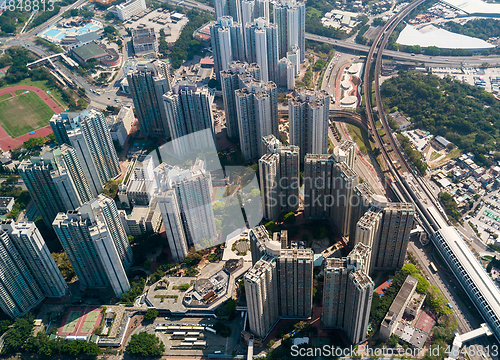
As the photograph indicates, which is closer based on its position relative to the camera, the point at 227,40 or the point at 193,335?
the point at 193,335

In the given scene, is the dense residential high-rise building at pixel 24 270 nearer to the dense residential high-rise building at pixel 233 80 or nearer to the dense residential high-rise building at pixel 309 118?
the dense residential high-rise building at pixel 233 80

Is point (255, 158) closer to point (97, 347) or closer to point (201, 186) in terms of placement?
point (201, 186)

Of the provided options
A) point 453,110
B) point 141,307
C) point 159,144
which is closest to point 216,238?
point 141,307

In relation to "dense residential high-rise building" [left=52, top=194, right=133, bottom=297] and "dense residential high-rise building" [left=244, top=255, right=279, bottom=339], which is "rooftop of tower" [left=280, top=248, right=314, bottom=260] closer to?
"dense residential high-rise building" [left=244, top=255, right=279, bottom=339]

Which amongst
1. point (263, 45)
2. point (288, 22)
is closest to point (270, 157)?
point (263, 45)

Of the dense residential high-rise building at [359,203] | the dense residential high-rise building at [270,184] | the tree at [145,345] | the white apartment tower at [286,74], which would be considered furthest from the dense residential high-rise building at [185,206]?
the white apartment tower at [286,74]

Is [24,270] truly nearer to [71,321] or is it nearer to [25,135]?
[71,321]
